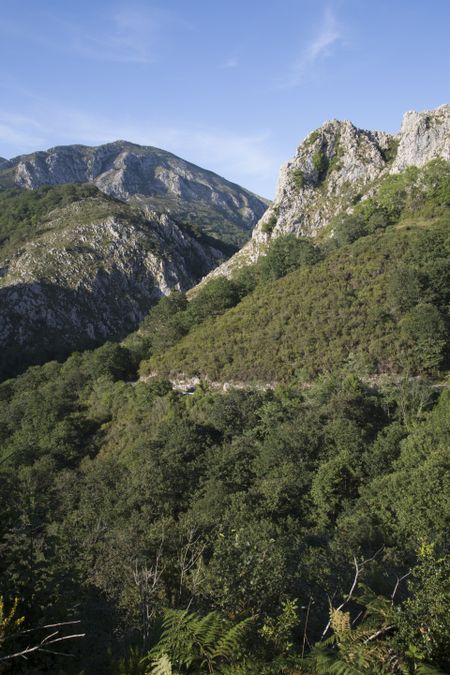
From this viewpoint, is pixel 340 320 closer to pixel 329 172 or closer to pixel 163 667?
pixel 163 667

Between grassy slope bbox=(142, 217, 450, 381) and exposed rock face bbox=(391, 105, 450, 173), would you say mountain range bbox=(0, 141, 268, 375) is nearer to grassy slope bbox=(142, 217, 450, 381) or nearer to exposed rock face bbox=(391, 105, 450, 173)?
grassy slope bbox=(142, 217, 450, 381)

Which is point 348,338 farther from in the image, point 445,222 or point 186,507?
point 445,222

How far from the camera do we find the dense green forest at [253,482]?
241 inches

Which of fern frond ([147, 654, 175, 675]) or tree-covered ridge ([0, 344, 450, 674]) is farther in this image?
tree-covered ridge ([0, 344, 450, 674])

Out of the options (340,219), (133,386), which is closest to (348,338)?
(133,386)

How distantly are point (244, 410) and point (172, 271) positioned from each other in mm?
90827

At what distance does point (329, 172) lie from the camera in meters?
104

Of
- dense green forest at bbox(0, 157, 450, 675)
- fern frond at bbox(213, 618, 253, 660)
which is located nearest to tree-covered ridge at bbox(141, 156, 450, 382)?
dense green forest at bbox(0, 157, 450, 675)

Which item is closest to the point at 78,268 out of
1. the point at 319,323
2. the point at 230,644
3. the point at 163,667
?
the point at 319,323

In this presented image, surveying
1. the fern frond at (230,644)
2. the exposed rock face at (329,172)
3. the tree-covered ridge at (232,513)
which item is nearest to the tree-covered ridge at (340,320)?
the tree-covered ridge at (232,513)

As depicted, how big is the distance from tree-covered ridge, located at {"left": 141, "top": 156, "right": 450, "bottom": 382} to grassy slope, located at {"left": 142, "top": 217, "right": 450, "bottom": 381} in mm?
94

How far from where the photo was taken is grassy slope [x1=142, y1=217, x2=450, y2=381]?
35938 mm

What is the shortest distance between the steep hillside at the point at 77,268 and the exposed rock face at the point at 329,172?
899 inches

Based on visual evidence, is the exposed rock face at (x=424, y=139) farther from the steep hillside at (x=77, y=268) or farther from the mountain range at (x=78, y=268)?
the steep hillside at (x=77, y=268)
